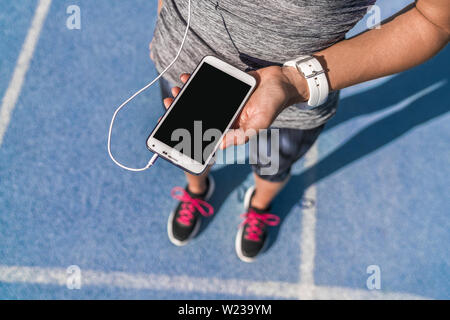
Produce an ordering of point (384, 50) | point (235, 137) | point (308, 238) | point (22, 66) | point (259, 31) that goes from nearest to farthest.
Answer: point (259, 31), point (384, 50), point (235, 137), point (308, 238), point (22, 66)

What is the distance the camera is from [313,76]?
1.22 meters

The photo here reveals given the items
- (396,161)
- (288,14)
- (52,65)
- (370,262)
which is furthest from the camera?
(52,65)

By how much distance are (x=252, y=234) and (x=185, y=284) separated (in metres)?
0.56

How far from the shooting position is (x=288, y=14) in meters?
1.01

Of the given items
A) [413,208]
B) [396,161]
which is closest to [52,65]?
[396,161]

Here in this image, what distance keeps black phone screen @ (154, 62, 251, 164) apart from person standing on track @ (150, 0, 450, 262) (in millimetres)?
50

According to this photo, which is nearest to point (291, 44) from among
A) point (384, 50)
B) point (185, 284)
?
point (384, 50)

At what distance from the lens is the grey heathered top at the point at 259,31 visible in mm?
1013

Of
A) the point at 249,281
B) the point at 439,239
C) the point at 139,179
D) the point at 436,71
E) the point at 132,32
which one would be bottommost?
the point at 249,281

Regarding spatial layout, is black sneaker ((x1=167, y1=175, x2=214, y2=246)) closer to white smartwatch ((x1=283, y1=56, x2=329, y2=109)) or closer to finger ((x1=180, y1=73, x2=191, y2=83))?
finger ((x1=180, y1=73, x2=191, y2=83))

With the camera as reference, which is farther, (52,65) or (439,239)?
(52,65)

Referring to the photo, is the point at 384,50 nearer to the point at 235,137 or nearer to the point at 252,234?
the point at 235,137
